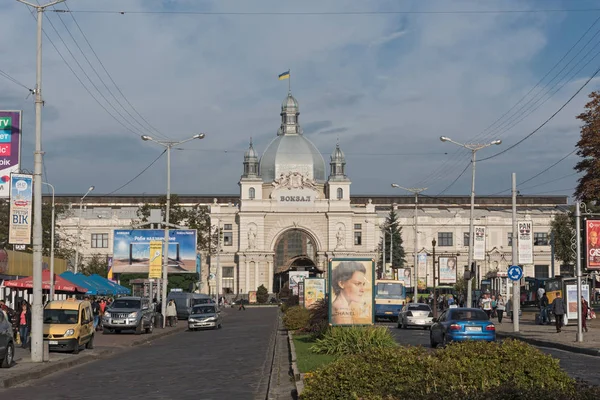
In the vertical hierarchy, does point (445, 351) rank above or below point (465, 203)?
below

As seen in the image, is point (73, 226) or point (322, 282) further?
point (73, 226)

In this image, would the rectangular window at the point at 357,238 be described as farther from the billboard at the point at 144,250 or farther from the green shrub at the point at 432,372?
the green shrub at the point at 432,372

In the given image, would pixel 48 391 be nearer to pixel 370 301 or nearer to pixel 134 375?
pixel 134 375

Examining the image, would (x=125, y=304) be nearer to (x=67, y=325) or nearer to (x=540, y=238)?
(x=67, y=325)

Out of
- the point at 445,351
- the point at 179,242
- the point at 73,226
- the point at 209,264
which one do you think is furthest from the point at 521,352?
the point at 73,226

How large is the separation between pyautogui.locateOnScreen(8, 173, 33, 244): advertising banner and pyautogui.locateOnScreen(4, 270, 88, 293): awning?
671 inches

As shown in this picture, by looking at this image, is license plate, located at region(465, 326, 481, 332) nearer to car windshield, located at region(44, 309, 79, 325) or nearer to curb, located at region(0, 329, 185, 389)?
curb, located at region(0, 329, 185, 389)

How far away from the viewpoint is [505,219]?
470 ft

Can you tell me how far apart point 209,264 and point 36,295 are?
343ft

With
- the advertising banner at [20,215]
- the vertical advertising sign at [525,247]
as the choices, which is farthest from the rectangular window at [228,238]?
the advertising banner at [20,215]

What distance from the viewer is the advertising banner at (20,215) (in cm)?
2894

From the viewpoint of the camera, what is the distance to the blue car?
3067 cm

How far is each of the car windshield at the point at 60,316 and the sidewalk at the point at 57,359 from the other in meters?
1.18

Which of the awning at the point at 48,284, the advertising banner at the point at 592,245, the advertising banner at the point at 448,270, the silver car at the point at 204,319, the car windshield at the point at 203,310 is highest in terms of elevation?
the advertising banner at the point at 592,245
